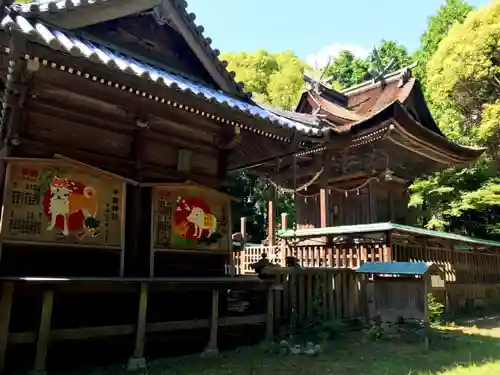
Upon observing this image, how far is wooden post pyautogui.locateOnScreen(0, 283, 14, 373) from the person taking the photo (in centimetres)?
516

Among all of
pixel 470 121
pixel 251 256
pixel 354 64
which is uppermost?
pixel 354 64

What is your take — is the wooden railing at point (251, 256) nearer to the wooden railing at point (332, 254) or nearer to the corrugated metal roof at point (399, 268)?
the wooden railing at point (332, 254)

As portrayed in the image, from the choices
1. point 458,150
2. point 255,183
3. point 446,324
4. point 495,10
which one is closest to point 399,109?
point 458,150

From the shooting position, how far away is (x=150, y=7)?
7.67 m

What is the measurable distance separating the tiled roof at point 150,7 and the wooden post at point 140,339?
389 centimetres

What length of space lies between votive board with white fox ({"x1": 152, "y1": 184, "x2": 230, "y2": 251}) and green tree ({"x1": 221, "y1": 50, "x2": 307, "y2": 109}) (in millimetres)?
24811

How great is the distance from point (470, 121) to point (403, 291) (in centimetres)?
1743

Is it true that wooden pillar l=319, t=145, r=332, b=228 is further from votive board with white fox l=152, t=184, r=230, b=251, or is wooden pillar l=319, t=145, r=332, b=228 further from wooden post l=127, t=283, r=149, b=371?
wooden post l=127, t=283, r=149, b=371

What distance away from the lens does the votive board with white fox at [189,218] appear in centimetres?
750

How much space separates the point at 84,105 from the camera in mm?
6961

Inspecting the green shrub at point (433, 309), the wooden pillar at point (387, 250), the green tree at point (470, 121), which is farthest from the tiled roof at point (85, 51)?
the green tree at point (470, 121)

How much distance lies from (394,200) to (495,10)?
37.4 ft

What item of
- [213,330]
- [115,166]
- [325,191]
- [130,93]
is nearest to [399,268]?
[213,330]

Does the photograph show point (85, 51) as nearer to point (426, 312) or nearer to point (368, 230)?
point (426, 312)
